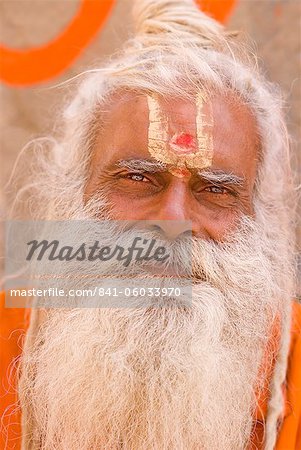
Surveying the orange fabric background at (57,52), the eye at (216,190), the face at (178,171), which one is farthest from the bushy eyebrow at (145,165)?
the orange fabric background at (57,52)

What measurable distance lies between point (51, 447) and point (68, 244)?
0.48 m

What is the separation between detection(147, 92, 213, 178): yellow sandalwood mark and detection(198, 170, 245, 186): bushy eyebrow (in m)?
0.02

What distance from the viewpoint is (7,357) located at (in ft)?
5.60

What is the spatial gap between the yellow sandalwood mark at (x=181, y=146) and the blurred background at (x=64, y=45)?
0.79m

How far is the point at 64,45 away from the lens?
7.90 feet

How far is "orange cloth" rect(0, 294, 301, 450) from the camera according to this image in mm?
1599

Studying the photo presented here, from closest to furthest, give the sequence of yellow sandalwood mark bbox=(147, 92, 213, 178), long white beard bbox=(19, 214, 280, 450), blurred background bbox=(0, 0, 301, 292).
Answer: long white beard bbox=(19, 214, 280, 450)
yellow sandalwood mark bbox=(147, 92, 213, 178)
blurred background bbox=(0, 0, 301, 292)

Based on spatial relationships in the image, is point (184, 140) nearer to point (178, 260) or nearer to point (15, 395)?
point (178, 260)

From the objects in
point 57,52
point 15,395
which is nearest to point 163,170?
point 15,395

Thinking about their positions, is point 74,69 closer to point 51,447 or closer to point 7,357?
point 7,357

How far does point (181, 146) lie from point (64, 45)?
1.03 meters

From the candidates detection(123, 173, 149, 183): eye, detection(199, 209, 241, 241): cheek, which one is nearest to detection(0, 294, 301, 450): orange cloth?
detection(199, 209, 241, 241): cheek

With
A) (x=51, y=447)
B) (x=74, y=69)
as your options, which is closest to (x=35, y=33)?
(x=74, y=69)

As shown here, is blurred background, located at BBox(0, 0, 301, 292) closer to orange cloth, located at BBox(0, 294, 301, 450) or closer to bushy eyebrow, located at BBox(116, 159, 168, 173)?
orange cloth, located at BBox(0, 294, 301, 450)
